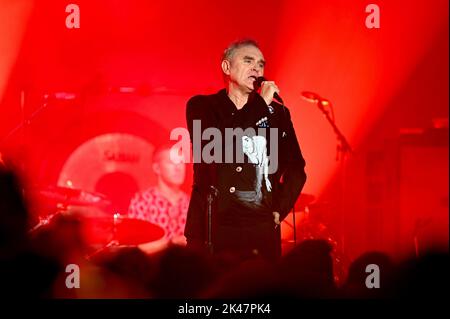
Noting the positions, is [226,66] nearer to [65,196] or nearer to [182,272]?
[182,272]

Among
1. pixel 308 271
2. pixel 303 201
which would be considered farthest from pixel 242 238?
pixel 303 201

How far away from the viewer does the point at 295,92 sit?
6820 mm

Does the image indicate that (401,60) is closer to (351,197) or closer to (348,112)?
(348,112)

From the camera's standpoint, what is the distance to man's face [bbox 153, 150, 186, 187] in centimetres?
652

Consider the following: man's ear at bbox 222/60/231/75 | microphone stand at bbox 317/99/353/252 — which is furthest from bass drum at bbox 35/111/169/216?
man's ear at bbox 222/60/231/75

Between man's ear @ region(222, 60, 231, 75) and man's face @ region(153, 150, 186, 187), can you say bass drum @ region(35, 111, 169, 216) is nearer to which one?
man's face @ region(153, 150, 186, 187)

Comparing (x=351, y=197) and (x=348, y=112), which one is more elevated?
(x=348, y=112)

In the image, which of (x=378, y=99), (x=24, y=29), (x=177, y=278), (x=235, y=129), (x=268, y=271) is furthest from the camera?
(x=378, y=99)

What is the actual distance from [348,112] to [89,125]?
8.93ft

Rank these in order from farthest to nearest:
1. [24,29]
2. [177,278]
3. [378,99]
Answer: [378,99]
[24,29]
[177,278]

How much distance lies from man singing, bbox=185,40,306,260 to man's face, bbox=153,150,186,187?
310cm

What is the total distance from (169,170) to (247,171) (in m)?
3.30
